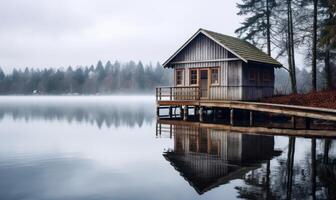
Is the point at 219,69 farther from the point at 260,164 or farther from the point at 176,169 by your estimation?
the point at 176,169

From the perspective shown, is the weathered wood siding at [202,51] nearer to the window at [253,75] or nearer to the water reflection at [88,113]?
the window at [253,75]

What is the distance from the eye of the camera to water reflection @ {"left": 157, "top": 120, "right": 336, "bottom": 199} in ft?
28.3

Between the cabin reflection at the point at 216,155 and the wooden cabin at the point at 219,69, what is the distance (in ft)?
30.8

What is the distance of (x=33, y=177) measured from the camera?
10938mm

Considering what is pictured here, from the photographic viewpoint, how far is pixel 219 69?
2853 cm

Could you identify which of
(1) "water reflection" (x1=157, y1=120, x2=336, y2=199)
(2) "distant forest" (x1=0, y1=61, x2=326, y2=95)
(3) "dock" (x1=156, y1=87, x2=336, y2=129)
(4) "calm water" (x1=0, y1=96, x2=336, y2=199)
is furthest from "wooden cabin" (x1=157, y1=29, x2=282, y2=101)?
(2) "distant forest" (x1=0, y1=61, x2=326, y2=95)

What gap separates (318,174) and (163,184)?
4.57m

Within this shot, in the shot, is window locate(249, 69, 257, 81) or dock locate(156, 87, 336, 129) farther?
window locate(249, 69, 257, 81)

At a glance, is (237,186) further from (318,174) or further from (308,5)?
(308,5)

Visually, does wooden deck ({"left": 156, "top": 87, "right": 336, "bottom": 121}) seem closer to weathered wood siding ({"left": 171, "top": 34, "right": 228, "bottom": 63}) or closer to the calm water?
the calm water

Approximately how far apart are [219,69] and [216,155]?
16082mm

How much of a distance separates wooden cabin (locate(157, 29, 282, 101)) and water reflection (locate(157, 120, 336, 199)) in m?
10.6

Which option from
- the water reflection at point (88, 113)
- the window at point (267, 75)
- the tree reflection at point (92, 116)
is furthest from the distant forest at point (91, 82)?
the window at point (267, 75)

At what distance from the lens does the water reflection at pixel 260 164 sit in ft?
28.3
